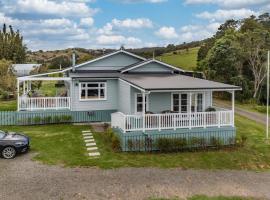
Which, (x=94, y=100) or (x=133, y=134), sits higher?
(x=94, y=100)

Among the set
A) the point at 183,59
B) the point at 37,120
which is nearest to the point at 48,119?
the point at 37,120

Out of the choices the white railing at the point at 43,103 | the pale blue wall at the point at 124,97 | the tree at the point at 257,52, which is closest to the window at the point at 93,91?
the pale blue wall at the point at 124,97

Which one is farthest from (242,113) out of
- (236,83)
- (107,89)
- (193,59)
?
(193,59)

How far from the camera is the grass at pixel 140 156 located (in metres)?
17.5

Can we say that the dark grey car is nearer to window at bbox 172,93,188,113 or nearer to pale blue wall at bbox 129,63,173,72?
window at bbox 172,93,188,113

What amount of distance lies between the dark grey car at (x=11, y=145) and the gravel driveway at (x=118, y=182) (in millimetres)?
575

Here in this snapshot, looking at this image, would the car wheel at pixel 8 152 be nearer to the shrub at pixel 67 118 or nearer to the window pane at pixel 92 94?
the shrub at pixel 67 118

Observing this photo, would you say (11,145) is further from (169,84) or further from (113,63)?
(113,63)

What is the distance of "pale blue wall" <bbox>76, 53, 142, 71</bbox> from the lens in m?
27.0

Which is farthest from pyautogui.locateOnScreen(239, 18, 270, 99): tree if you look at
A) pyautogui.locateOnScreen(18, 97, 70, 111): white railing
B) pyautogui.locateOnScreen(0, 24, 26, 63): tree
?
pyautogui.locateOnScreen(0, 24, 26, 63): tree

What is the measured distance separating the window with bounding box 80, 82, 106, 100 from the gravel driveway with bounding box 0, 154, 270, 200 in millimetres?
9353

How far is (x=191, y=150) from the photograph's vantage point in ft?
65.7

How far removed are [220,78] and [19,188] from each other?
35.7 meters

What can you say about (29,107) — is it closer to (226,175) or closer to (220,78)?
(226,175)
